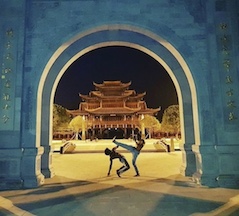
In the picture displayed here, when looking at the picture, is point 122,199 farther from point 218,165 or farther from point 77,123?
point 77,123

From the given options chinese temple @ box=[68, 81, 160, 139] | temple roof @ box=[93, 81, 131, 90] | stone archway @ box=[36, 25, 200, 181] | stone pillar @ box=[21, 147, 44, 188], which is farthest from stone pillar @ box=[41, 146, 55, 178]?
temple roof @ box=[93, 81, 131, 90]

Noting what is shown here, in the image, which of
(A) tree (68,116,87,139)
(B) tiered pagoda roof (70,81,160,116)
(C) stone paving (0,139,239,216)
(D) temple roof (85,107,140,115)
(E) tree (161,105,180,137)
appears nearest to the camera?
(C) stone paving (0,139,239,216)

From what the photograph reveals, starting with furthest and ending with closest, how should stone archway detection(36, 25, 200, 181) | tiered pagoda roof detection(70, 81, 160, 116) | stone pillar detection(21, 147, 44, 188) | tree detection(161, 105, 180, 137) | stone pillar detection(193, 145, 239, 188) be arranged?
tiered pagoda roof detection(70, 81, 160, 116) < tree detection(161, 105, 180, 137) < stone archway detection(36, 25, 200, 181) < stone pillar detection(21, 147, 44, 188) < stone pillar detection(193, 145, 239, 188)

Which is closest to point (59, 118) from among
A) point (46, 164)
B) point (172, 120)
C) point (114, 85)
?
point (114, 85)

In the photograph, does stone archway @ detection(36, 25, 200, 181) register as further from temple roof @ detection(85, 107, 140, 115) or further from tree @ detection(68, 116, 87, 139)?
tree @ detection(68, 116, 87, 139)

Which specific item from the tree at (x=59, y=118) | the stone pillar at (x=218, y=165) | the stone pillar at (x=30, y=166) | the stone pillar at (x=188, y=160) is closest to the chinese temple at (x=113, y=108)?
the tree at (x=59, y=118)

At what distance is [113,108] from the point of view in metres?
33.6

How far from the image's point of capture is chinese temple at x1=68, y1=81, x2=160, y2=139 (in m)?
33.7

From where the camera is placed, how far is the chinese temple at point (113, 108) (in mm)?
33688

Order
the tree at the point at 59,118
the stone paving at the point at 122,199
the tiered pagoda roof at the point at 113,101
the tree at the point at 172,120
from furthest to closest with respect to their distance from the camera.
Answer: the tiered pagoda roof at the point at 113,101
the tree at the point at 59,118
the tree at the point at 172,120
the stone paving at the point at 122,199

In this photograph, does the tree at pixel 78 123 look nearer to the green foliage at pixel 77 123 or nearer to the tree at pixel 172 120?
the green foliage at pixel 77 123

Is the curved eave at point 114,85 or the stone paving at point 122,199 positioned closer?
the stone paving at point 122,199

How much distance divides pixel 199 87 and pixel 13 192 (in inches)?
228

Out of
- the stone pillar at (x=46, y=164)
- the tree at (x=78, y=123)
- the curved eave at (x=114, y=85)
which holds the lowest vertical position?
the stone pillar at (x=46, y=164)
